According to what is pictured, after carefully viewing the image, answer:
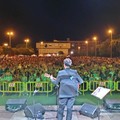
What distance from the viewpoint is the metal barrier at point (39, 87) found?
42.0ft

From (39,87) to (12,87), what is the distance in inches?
46.2

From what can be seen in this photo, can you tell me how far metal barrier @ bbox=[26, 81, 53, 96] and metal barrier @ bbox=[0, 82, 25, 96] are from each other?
1.00ft

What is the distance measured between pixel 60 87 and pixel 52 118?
1863mm

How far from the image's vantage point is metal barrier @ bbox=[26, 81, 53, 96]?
42.0 ft

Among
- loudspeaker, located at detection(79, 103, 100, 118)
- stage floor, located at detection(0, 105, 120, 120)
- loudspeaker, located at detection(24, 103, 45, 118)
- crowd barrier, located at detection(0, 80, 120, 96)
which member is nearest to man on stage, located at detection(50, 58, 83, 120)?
loudspeaker, located at detection(24, 103, 45, 118)

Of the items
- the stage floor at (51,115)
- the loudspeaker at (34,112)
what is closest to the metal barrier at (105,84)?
the stage floor at (51,115)

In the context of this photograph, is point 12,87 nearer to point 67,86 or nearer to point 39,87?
point 39,87

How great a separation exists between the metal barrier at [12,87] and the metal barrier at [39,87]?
1.00 feet

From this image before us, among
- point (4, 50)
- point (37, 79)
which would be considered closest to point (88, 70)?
point (37, 79)

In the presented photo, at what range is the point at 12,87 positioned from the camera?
42.9 feet

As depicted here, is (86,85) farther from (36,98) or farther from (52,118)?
(52,118)

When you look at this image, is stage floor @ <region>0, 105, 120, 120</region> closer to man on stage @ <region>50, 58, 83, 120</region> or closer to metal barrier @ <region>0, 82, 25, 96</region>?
man on stage @ <region>50, 58, 83, 120</region>

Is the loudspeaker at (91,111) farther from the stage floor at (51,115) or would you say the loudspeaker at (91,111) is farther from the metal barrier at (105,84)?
the metal barrier at (105,84)

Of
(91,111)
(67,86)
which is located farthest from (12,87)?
(67,86)
